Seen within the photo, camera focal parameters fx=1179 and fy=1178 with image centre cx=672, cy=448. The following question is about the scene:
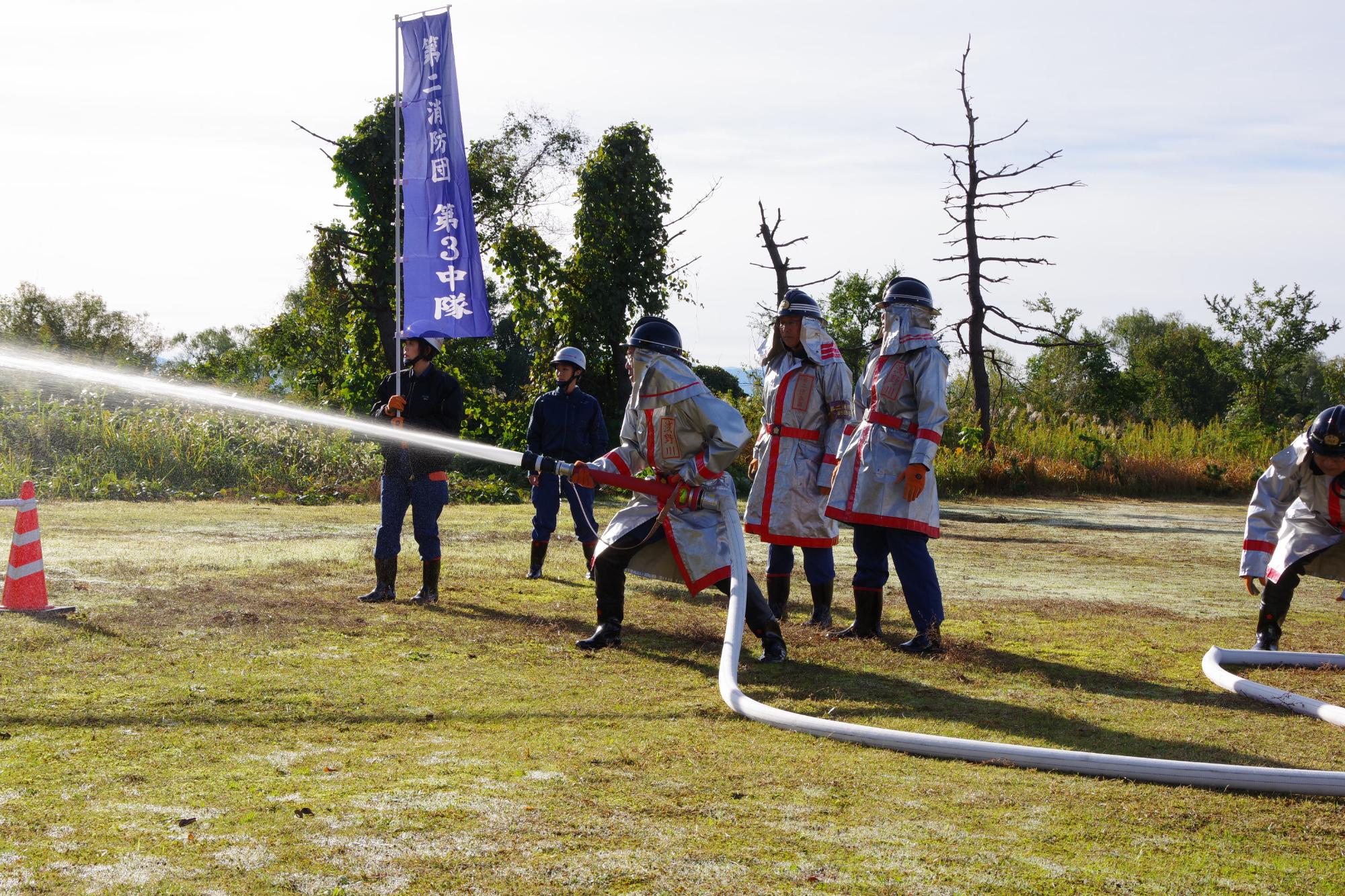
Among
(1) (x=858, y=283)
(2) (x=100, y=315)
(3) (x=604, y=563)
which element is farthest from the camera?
(2) (x=100, y=315)

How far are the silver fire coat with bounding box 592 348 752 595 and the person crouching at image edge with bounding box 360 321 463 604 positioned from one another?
208 centimetres

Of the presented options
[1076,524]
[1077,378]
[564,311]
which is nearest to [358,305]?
[564,311]

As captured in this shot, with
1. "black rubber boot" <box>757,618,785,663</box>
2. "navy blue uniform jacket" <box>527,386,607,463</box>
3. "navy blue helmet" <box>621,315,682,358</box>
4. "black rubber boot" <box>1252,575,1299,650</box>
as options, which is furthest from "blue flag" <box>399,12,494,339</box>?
"black rubber boot" <box>1252,575,1299,650</box>

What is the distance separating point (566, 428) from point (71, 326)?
151ft

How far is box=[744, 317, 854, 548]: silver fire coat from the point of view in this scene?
7.16 m

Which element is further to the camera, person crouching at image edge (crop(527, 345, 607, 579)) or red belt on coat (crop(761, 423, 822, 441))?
person crouching at image edge (crop(527, 345, 607, 579))

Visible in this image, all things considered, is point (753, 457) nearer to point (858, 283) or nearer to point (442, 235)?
point (442, 235)

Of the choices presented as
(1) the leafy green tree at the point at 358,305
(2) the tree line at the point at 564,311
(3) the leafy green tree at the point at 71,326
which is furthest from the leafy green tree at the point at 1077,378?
(3) the leafy green tree at the point at 71,326

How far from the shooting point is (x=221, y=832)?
3322mm

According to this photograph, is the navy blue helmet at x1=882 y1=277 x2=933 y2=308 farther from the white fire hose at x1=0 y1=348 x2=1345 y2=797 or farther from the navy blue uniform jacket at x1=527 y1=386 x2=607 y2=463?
the navy blue uniform jacket at x1=527 y1=386 x2=607 y2=463

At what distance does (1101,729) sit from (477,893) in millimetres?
2968

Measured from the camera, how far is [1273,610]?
6793mm

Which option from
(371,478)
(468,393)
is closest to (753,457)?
(371,478)

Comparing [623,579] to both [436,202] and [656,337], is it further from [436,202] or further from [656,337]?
[436,202]
